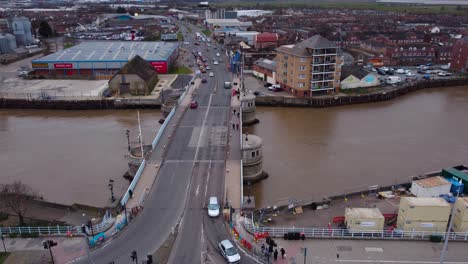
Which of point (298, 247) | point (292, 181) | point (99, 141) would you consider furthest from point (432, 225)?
point (99, 141)

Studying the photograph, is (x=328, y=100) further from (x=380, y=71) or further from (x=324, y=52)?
(x=380, y=71)

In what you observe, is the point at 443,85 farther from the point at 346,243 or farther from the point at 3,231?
the point at 3,231

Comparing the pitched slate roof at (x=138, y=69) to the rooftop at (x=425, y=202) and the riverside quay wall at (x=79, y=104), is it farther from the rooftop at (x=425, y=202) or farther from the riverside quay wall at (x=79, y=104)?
the rooftop at (x=425, y=202)

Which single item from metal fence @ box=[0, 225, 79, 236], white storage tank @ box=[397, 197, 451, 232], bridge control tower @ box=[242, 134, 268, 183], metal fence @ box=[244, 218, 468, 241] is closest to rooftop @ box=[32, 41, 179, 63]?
bridge control tower @ box=[242, 134, 268, 183]

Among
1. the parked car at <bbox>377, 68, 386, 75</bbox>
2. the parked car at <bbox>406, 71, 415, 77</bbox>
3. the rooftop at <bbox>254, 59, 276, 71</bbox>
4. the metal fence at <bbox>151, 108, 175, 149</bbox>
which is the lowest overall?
the parked car at <bbox>406, 71, 415, 77</bbox>

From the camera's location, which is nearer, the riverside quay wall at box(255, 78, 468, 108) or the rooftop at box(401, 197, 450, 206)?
the rooftop at box(401, 197, 450, 206)

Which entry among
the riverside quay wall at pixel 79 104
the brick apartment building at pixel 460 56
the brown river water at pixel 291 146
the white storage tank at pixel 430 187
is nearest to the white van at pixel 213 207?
the brown river water at pixel 291 146

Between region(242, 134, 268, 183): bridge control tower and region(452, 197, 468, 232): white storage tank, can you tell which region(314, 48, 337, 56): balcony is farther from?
region(452, 197, 468, 232): white storage tank
